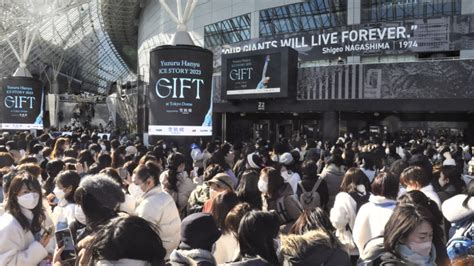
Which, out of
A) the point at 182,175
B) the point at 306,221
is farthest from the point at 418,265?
the point at 182,175

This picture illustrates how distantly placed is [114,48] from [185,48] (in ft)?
209

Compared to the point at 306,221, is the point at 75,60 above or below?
above

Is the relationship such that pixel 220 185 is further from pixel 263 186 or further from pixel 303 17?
pixel 303 17

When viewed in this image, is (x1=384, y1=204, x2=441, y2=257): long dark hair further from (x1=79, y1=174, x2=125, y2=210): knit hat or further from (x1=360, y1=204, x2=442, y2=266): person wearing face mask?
(x1=79, y1=174, x2=125, y2=210): knit hat

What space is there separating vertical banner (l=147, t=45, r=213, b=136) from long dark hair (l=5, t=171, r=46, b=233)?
474 centimetres

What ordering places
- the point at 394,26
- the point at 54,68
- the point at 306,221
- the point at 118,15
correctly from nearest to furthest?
the point at 306,221 < the point at 394,26 < the point at 118,15 < the point at 54,68

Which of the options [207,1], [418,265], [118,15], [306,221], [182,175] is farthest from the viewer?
[118,15]

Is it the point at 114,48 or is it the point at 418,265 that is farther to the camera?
the point at 114,48

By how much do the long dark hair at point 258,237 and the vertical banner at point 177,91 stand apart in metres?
5.81

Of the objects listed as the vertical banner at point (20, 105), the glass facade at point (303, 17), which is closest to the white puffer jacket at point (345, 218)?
the vertical banner at point (20, 105)

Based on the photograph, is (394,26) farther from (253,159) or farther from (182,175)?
(182,175)

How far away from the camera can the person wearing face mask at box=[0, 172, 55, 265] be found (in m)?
3.06

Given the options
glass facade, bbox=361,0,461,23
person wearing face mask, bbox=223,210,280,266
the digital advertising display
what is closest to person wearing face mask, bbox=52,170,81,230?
person wearing face mask, bbox=223,210,280,266

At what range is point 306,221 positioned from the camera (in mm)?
2973
